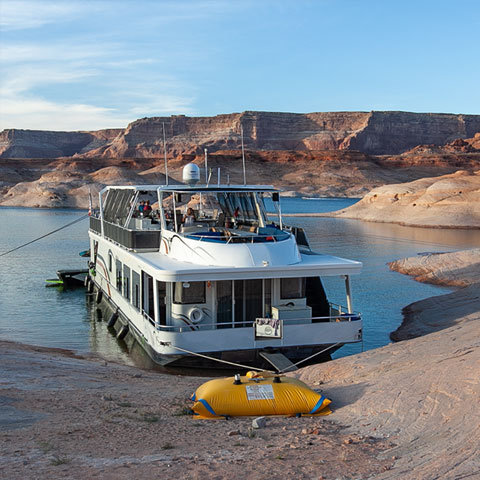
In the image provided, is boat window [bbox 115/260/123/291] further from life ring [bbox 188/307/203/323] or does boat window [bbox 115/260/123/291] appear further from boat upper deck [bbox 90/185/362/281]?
life ring [bbox 188/307/203/323]

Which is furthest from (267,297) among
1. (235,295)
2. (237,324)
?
(237,324)

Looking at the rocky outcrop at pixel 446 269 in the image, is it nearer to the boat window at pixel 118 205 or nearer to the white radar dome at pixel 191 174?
the white radar dome at pixel 191 174

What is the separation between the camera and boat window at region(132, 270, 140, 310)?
1497cm

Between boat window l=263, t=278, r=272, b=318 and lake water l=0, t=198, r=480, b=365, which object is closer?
boat window l=263, t=278, r=272, b=318

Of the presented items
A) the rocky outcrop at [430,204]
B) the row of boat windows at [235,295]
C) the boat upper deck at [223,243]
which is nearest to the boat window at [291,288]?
the row of boat windows at [235,295]

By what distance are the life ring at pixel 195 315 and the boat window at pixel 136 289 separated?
93.8 inches

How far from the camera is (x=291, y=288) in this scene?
44.7ft

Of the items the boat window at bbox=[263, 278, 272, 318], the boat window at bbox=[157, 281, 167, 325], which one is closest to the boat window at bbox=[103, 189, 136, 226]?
the boat window at bbox=[157, 281, 167, 325]

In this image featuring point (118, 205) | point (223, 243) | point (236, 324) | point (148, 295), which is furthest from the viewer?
point (118, 205)

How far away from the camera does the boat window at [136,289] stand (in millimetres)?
14969

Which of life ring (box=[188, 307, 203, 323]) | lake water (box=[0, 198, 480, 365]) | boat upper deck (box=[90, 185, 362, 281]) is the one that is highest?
boat upper deck (box=[90, 185, 362, 281])

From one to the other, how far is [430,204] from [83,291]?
4328 centimetres

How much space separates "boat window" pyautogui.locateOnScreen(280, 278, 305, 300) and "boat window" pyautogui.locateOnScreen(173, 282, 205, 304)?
67.2 inches

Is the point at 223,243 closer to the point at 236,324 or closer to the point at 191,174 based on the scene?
the point at 236,324
